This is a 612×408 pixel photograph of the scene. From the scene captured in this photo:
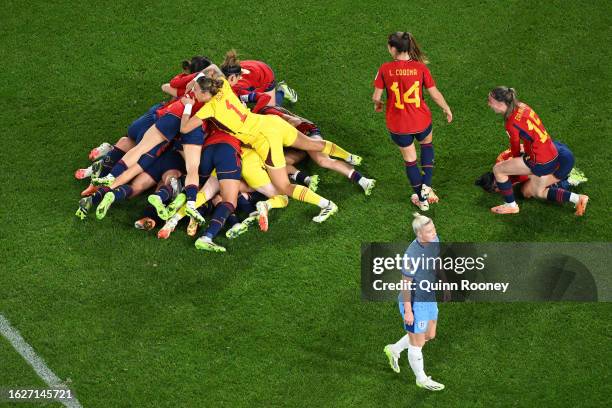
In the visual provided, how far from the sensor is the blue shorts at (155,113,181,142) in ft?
38.0

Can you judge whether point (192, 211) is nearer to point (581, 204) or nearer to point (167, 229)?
point (167, 229)

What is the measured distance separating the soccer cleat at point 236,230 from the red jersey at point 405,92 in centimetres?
190

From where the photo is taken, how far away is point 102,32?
562 inches

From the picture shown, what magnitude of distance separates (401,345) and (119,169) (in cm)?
392

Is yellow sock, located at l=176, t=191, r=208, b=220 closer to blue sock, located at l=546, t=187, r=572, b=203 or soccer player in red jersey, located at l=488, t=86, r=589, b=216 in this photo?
soccer player in red jersey, located at l=488, t=86, r=589, b=216

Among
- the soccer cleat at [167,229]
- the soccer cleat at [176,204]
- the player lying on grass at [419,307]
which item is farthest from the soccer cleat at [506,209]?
the soccer cleat at [167,229]

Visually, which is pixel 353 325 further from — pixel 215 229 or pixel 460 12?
pixel 460 12

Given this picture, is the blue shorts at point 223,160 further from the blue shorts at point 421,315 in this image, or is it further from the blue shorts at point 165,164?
the blue shorts at point 421,315

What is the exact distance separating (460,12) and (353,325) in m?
5.58

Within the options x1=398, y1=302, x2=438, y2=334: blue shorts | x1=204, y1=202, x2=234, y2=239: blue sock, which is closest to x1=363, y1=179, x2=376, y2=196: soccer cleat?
x1=204, y1=202, x2=234, y2=239: blue sock

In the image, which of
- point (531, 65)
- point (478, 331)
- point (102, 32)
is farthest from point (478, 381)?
point (102, 32)

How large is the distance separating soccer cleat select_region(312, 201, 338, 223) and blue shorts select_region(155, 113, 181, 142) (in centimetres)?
179

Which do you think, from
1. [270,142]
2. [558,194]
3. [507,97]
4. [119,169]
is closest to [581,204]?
[558,194]
